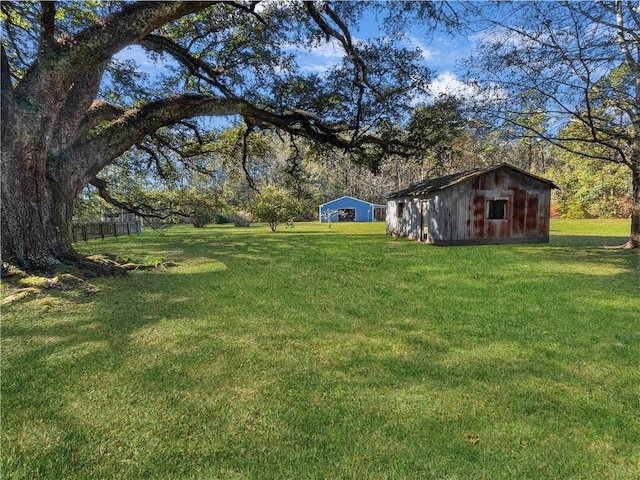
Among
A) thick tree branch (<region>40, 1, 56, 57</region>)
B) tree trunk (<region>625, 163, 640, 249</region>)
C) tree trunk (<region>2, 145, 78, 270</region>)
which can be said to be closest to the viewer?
thick tree branch (<region>40, 1, 56, 57</region>)

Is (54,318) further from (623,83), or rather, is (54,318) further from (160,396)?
(623,83)

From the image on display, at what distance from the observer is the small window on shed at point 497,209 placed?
15.1 m

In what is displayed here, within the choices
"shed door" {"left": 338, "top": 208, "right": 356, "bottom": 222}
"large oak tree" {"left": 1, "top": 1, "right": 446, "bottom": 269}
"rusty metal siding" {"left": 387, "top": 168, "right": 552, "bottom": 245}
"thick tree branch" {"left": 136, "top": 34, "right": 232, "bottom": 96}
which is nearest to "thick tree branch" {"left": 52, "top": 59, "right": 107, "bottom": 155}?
"large oak tree" {"left": 1, "top": 1, "right": 446, "bottom": 269}

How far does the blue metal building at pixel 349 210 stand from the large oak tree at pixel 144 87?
3304 cm

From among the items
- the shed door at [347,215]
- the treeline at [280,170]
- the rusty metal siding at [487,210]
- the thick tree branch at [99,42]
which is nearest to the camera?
the thick tree branch at [99,42]

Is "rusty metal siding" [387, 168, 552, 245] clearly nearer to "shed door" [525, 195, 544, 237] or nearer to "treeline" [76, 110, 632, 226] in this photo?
"shed door" [525, 195, 544, 237]

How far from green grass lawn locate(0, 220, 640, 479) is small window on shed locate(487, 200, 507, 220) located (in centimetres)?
961

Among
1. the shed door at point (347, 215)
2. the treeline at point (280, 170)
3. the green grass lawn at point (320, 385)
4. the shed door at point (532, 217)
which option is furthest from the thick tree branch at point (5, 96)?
the shed door at point (347, 215)

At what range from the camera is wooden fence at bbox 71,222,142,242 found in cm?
1839

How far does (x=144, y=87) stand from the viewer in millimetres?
10914

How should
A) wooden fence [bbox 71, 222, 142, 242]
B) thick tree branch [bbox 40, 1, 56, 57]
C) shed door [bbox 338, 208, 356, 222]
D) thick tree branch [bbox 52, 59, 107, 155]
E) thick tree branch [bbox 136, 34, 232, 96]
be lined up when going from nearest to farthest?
thick tree branch [bbox 40, 1, 56, 57] → thick tree branch [bbox 52, 59, 107, 155] → thick tree branch [bbox 136, 34, 232, 96] → wooden fence [bbox 71, 222, 142, 242] → shed door [bbox 338, 208, 356, 222]

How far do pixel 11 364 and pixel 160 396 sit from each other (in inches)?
69.6

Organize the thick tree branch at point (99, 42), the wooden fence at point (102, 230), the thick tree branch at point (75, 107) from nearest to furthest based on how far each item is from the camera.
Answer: the thick tree branch at point (99, 42) → the thick tree branch at point (75, 107) → the wooden fence at point (102, 230)

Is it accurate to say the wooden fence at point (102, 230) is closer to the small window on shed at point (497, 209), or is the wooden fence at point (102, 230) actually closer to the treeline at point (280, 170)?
the treeline at point (280, 170)
